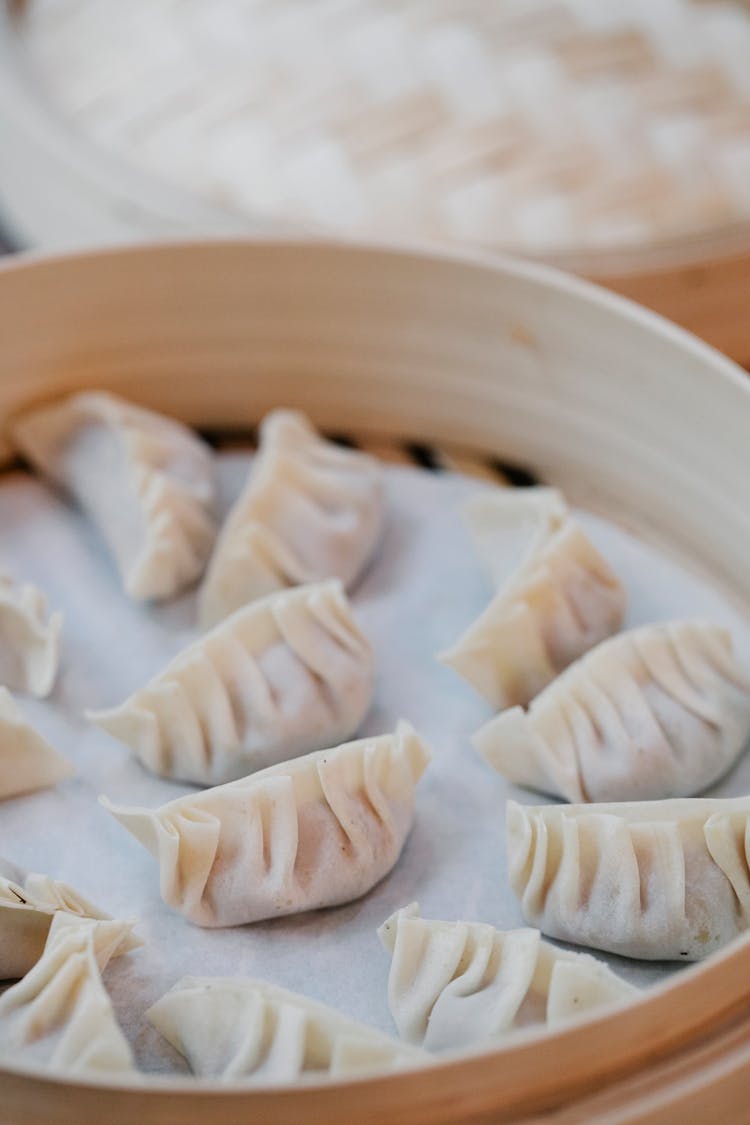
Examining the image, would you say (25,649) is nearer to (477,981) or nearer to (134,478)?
(134,478)

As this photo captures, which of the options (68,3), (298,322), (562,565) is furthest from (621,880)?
(68,3)

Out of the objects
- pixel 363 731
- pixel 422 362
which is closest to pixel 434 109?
pixel 422 362

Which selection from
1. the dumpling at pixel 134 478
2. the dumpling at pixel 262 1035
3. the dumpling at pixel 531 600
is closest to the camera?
the dumpling at pixel 262 1035

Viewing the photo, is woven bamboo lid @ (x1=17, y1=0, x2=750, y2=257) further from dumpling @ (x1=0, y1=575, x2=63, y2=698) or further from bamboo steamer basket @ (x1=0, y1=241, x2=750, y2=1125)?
dumpling @ (x1=0, y1=575, x2=63, y2=698)

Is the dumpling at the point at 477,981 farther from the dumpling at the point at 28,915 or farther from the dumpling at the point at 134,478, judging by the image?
the dumpling at the point at 134,478

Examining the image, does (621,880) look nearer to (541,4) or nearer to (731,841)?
(731,841)

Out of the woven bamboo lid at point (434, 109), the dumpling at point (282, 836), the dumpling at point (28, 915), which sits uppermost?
the woven bamboo lid at point (434, 109)

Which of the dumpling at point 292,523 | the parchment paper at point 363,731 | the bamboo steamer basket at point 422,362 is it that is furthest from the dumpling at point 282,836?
the bamboo steamer basket at point 422,362
